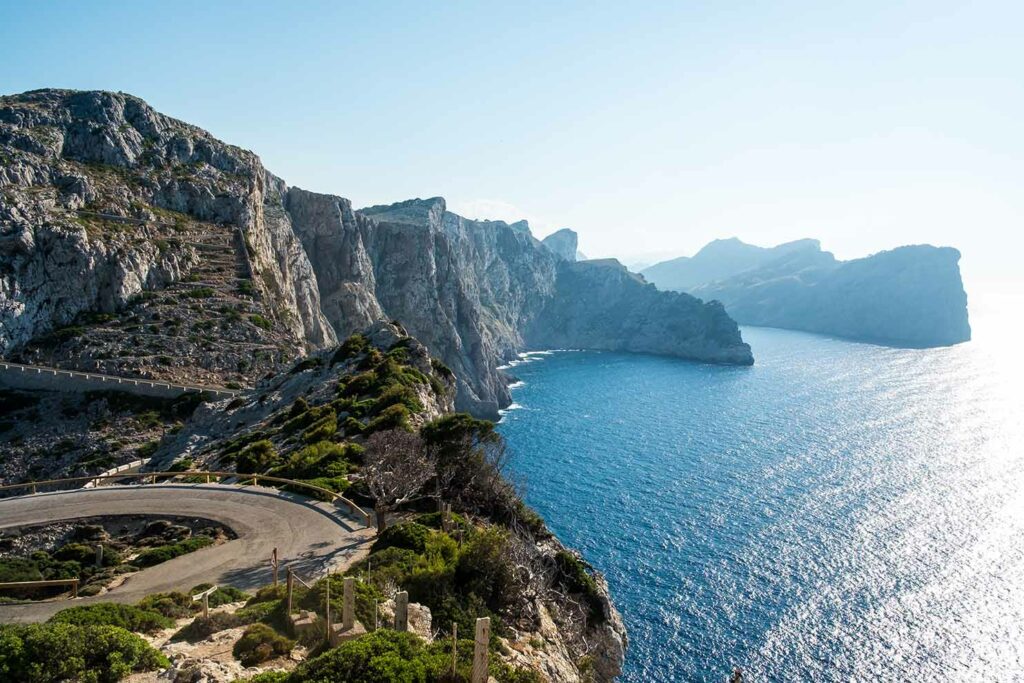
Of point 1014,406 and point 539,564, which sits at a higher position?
point 539,564

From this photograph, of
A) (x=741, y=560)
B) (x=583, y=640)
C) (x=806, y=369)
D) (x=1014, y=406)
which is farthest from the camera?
(x=806, y=369)

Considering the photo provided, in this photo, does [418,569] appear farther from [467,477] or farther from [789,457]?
[789,457]

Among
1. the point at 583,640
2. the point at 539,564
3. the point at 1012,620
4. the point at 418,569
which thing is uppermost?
the point at 418,569

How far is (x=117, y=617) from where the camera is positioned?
1912 centimetres

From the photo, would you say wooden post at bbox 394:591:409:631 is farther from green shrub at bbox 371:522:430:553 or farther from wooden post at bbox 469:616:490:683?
green shrub at bbox 371:522:430:553

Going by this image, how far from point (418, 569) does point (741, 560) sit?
184 ft

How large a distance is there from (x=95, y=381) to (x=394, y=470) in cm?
5985

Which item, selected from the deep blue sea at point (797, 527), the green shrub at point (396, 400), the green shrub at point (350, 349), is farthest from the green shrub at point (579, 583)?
the green shrub at point (350, 349)

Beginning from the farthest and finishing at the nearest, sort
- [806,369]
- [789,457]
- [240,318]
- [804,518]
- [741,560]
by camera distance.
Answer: [806,369] < [789,457] < [240,318] < [804,518] < [741,560]

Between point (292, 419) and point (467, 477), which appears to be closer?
point (467, 477)

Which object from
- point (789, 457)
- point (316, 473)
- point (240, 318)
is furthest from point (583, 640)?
Result: point (789, 457)

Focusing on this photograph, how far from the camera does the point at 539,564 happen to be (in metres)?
27.7

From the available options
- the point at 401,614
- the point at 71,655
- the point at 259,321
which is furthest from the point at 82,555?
the point at 259,321

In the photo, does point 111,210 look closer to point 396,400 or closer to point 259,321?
point 259,321
